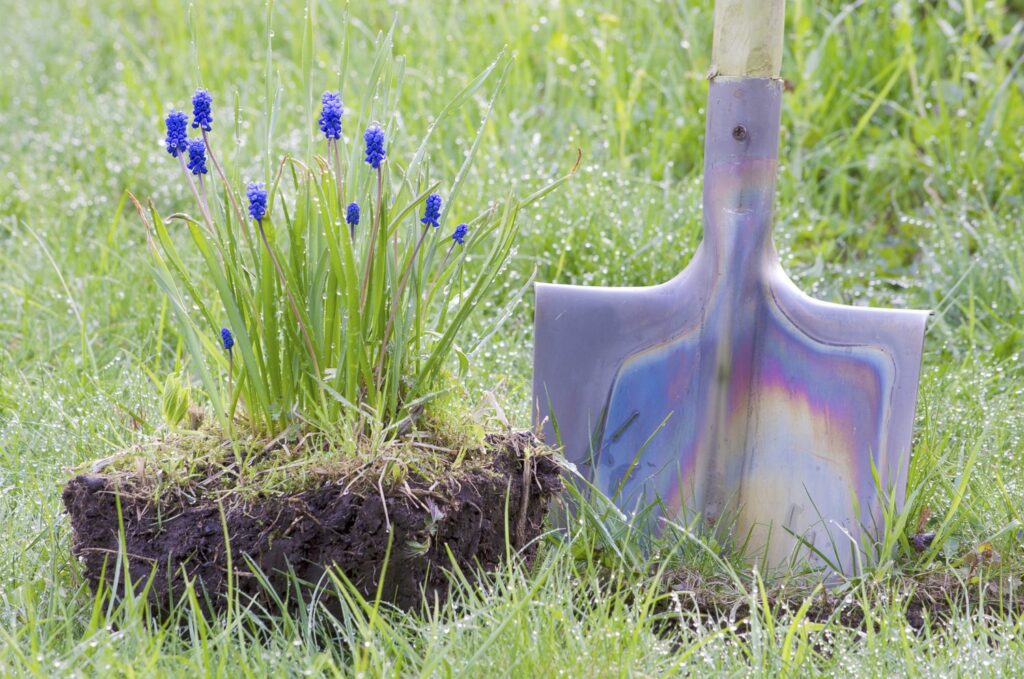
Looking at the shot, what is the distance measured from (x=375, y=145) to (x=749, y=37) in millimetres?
714

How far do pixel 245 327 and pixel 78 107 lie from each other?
257cm

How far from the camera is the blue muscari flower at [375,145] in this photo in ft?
4.50

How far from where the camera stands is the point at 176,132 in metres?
1.41

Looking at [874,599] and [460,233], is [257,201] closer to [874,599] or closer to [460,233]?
[460,233]

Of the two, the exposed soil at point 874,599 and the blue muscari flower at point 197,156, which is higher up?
the blue muscari flower at point 197,156

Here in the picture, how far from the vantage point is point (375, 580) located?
1438 mm

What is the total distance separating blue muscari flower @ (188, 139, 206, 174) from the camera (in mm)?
1399

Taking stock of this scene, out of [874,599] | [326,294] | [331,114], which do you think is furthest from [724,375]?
[331,114]

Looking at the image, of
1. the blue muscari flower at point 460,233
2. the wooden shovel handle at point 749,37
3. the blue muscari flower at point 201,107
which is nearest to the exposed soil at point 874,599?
the blue muscari flower at point 460,233

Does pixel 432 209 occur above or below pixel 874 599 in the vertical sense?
above

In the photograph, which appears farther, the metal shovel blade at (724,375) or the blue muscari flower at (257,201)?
the metal shovel blade at (724,375)

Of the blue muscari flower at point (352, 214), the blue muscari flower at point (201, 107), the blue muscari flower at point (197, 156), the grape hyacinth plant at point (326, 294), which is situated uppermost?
the blue muscari flower at point (201, 107)

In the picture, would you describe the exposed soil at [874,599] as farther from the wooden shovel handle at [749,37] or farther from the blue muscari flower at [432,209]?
the wooden shovel handle at [749,37]

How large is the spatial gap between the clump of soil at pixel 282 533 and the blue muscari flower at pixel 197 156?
0.42m
